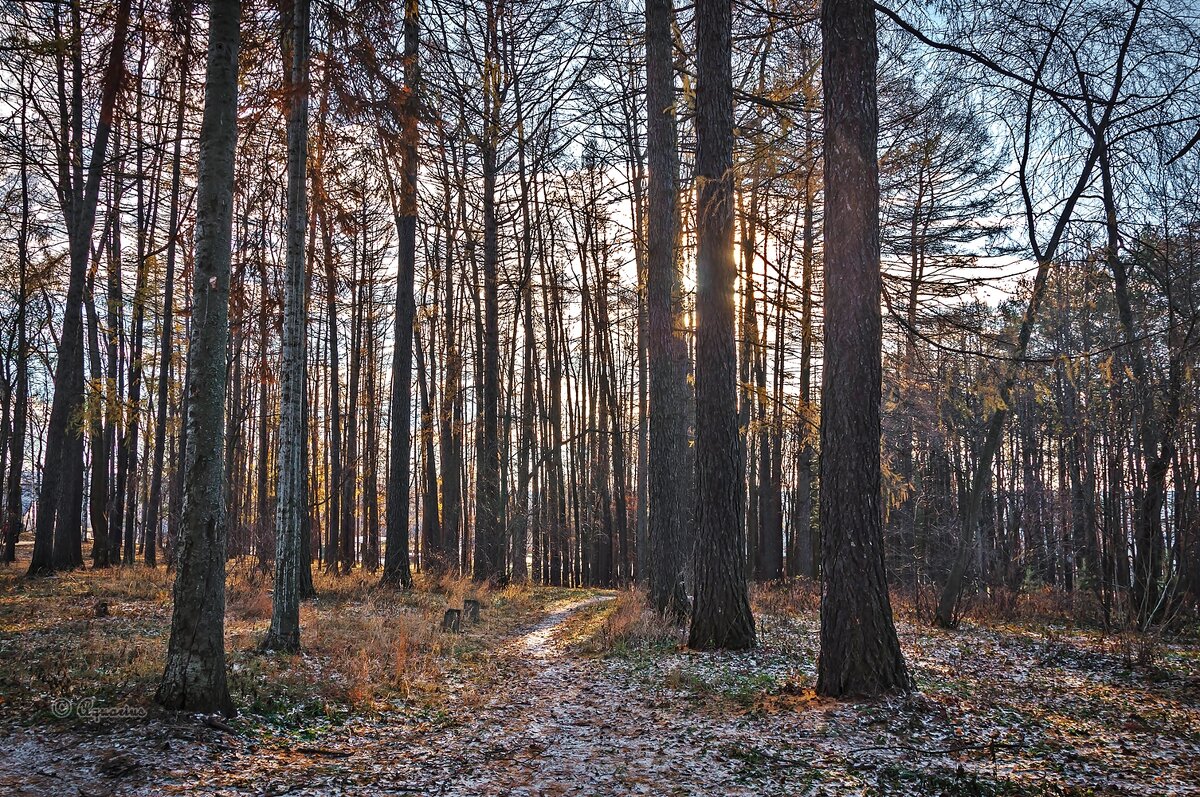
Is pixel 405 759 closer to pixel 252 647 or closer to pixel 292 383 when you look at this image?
pixel 252 647

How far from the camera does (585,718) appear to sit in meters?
6.04

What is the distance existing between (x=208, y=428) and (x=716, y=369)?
5.47m

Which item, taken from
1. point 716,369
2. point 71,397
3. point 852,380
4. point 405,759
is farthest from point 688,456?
point 71,397

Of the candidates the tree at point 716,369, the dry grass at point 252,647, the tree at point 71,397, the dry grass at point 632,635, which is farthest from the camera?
the tree at point 71,397

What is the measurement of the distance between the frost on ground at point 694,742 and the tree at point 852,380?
1.72ft

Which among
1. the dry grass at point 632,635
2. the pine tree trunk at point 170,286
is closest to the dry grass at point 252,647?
the dry grass at point 632,635

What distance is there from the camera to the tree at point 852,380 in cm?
614

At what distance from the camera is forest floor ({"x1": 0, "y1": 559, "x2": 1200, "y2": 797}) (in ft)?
14.3

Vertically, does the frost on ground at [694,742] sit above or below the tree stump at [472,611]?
above

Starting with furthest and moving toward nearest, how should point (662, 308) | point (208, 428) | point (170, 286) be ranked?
point (170, 286)
point (662, 308)
point (208, 428)

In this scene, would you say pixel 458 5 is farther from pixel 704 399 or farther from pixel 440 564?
pixel 440 564

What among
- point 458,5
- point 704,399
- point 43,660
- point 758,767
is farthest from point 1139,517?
point 43,660

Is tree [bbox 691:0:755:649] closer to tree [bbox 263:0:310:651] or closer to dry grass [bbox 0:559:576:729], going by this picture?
dry grass [bbox 0:559:576:729]

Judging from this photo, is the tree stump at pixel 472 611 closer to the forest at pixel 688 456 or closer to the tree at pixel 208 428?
the forest at pixel 688 456
